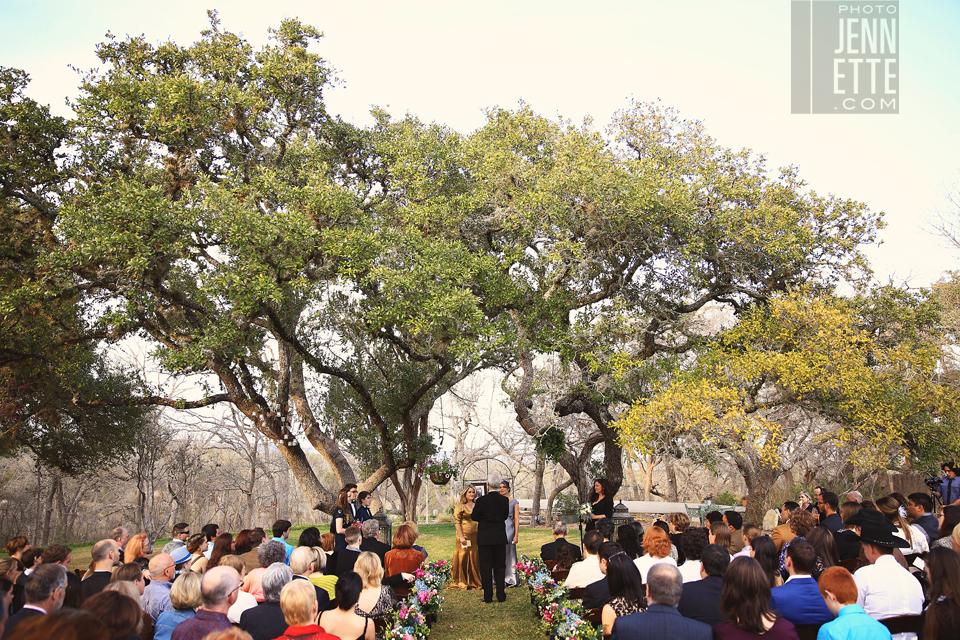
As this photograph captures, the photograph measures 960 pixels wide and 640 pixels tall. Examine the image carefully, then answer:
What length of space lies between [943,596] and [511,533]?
626cm

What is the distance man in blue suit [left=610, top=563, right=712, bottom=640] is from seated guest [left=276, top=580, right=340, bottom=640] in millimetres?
1623

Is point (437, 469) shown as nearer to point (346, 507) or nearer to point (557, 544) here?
point (346, 507)

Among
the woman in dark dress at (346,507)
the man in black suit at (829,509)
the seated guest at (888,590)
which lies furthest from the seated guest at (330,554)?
the man in black suit at (829,509)

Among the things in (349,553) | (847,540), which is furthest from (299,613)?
(847,540)

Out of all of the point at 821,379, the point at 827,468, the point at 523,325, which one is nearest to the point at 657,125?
the point at 523,325

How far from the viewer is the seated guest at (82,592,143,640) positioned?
9.73 ft

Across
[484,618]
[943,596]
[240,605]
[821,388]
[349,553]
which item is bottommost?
[484,618]

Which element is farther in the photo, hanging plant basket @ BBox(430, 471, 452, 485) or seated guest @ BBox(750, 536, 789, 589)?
hanging plant basket @ BBox(430, 471, 452, 485)

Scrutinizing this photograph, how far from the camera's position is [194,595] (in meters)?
3.97

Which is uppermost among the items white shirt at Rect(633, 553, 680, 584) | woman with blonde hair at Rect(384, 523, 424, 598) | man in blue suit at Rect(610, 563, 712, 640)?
man in blue suit at Rect(610, 563, 712, 640)

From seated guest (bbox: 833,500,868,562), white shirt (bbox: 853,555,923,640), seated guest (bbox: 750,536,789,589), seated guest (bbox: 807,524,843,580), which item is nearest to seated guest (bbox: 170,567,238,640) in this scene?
seated guest (bbox: 750,536,789,589)

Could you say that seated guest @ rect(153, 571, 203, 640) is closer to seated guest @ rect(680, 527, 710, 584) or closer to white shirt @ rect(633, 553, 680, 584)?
white shirt @ rect(633, 553, 680, 584)

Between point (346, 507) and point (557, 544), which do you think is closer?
point (557, 544)

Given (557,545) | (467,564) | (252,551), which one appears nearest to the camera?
(252,551)
